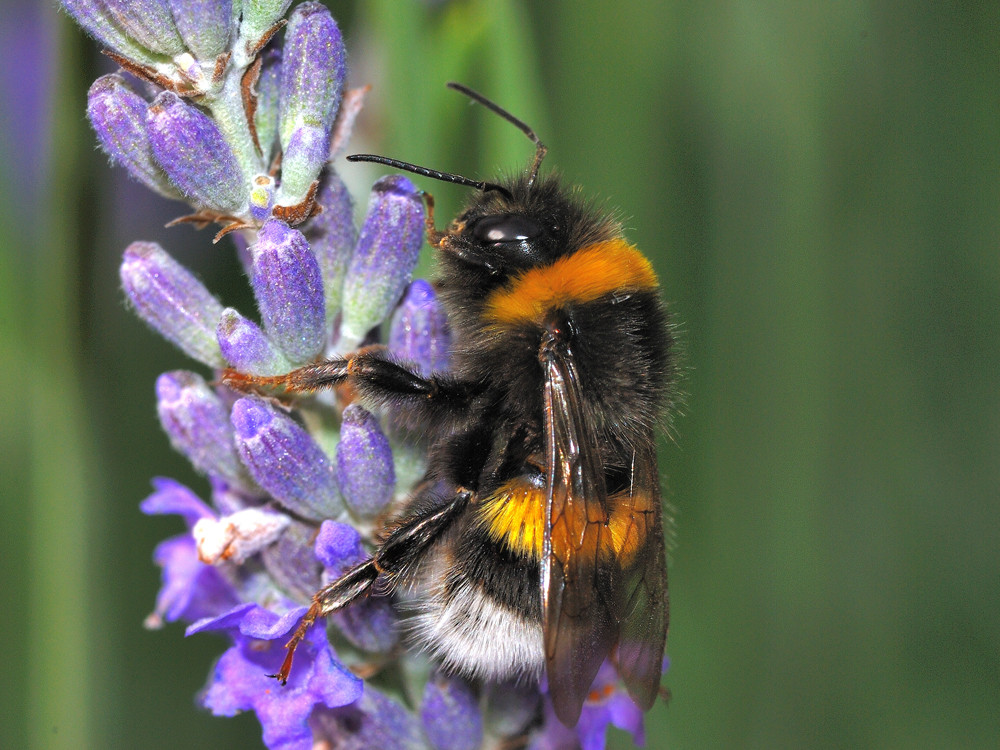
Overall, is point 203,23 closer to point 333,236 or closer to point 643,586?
point 333,236

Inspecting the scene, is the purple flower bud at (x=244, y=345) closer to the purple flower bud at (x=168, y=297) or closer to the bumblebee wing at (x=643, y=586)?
the purple flower bud at (x=168, y=297)

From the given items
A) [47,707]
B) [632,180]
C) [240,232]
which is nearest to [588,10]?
[632,180]

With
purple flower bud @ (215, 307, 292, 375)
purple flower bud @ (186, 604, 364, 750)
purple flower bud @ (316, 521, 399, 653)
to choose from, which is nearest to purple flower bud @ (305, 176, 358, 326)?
purple flower bud @ (215, 307, 292, 375)

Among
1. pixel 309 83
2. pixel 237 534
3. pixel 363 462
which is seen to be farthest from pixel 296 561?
pixel 309 83

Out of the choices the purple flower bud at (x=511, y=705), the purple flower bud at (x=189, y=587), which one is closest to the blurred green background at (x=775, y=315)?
the purple flower bud at (x=189, y=587)

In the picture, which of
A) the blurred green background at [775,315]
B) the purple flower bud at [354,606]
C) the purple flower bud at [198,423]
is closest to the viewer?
the purple flower bud at [354,606]

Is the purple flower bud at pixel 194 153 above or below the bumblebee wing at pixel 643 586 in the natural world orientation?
above
